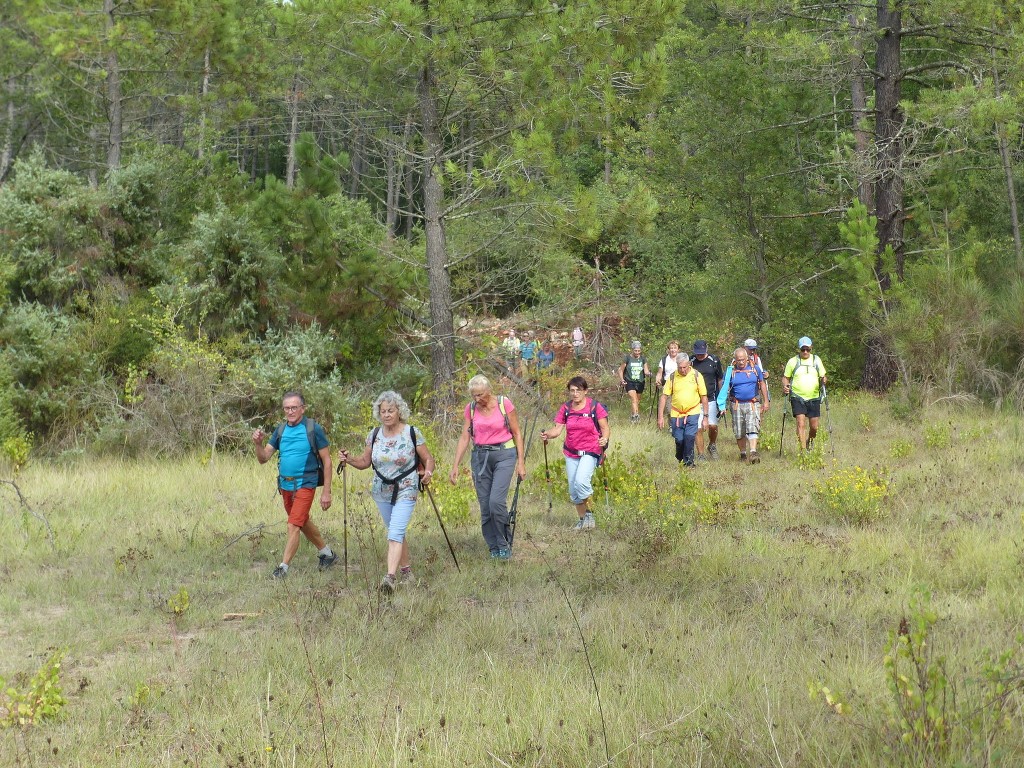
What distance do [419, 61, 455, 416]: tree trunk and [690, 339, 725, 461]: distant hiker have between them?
3.70 meters

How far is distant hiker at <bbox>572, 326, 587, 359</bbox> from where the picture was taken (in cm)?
2361

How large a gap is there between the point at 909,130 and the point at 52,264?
1408 centimetres

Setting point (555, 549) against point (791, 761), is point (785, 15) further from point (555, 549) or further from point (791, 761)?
point (791, 761)

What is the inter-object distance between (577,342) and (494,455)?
15237 millimetres

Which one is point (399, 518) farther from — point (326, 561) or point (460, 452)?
point (326, 561)

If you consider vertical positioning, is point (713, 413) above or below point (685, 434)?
above

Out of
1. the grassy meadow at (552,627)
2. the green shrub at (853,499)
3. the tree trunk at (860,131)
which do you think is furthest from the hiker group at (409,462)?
the tree trunk at (860,131)

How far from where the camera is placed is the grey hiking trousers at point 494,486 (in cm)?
866

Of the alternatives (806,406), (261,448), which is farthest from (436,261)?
(261,448)

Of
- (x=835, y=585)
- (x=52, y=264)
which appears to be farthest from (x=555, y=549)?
(x=52, y=264)

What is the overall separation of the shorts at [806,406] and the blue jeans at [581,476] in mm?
4700

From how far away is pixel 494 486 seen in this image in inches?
341

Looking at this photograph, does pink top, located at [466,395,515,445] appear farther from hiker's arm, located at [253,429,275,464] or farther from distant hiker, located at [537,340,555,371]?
distant hiker, located at [537,340,555,371]

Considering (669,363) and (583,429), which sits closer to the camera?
(583,429)
